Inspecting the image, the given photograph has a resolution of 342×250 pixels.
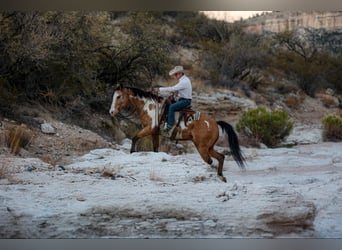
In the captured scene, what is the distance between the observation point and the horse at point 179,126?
5410 mm

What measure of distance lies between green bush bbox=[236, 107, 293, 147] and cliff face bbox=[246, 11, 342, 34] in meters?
0.72

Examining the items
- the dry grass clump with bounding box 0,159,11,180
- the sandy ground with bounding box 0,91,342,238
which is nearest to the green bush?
the sandy ground with bounding box 0,91,342,238

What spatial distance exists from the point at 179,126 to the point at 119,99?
57 centimetres

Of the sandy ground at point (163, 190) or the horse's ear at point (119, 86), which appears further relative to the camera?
the horse's ear at point (119, 86)

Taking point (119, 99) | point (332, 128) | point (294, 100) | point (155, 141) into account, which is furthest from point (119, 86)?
point (332, 128)

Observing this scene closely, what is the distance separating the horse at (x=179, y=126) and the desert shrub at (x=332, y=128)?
753 mm

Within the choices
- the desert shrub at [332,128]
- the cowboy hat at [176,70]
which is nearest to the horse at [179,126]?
the cowboy hat at [176,70]

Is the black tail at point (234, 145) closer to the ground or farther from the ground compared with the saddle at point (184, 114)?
closer to the ground

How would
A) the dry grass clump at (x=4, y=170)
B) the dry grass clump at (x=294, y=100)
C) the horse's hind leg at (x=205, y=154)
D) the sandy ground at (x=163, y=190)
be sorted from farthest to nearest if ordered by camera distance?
the dry grass clump at (x=294, y=100)
the horse's hind leg at (x=205, y=154)
the dry grass clump at (x=4, y=170)
the sandy ground at (x=163, y=190)

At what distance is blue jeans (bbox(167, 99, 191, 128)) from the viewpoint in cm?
545

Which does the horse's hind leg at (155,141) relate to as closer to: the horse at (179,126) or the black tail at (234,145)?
the horse at (179,126)
